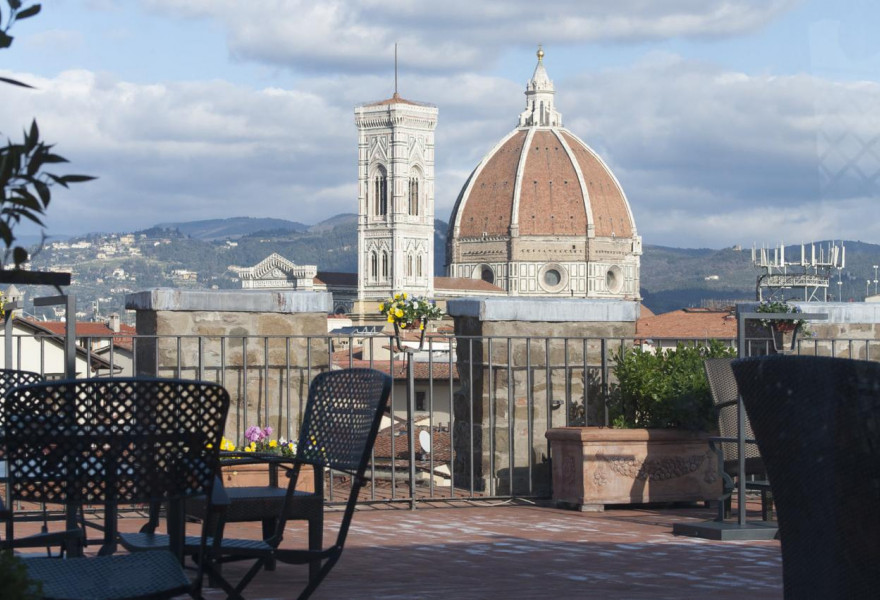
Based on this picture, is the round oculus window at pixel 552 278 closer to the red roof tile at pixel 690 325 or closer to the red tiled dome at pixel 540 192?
the red tiled dome at pixel 540 192

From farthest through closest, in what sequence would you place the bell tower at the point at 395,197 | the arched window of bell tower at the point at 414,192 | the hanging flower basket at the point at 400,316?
the arched window of bell tower at the point at 414,192
the bell tower at the point at 395,197
the hanging flower basket at the point at 400,316

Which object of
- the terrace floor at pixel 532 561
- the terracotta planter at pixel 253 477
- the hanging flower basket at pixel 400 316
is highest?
the hanging flower basket at pixel 400 316

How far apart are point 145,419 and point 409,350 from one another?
4.36m

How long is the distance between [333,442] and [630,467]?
358cm

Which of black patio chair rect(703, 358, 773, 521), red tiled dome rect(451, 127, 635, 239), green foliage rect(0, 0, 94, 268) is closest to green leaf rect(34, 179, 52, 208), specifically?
green foliage rect(0, 0, 94, 268)

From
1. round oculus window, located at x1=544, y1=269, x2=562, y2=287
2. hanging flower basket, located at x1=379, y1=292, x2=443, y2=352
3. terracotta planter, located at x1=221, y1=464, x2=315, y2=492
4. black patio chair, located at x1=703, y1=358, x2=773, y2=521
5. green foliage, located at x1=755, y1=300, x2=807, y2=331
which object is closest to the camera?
black patio chair, located at x1=703, y1=358, x2=773, y2=521

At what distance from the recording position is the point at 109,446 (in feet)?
8.54

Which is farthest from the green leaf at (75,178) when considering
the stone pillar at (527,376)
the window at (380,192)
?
the window at (380,192)

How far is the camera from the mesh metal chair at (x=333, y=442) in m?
3.37

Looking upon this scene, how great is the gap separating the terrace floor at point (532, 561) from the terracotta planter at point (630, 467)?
15 centimetres

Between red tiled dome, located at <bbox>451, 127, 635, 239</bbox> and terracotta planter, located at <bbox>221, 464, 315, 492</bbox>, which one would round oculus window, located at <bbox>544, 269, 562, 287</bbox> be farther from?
terracotta planter, located at <bbox>221, 464, 315, 492</bbox>

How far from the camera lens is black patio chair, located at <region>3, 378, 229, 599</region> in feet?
8.43

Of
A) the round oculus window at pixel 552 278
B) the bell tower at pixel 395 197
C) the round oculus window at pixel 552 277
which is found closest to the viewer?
the bell tower at pixel 395 197

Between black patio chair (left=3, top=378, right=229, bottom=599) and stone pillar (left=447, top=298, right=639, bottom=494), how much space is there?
485cm
